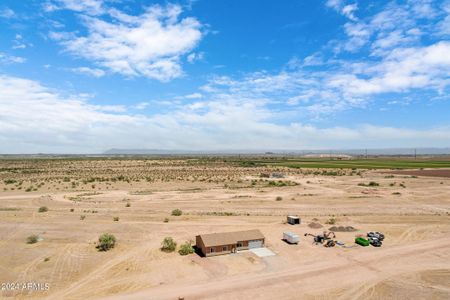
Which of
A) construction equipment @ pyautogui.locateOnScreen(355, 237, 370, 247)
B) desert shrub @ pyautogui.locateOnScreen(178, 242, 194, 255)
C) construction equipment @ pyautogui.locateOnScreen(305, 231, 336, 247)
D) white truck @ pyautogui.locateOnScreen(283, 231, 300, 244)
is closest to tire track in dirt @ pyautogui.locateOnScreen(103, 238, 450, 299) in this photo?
construction equipment @ pyautogui.locateOnScreen(355, 237, 370, 247)

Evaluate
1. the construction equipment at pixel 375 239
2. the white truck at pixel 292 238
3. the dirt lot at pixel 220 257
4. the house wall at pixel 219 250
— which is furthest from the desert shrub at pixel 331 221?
the house wall at pixel 219 250

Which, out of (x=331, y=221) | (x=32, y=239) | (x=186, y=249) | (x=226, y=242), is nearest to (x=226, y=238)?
(x=226, y=242)

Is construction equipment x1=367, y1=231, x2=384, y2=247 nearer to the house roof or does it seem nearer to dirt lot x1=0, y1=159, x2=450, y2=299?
dirt lot x1=0, y1=159, x2=450, y2=299

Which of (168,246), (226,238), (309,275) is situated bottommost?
(309,275)

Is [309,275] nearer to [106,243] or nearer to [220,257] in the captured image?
[220,257]

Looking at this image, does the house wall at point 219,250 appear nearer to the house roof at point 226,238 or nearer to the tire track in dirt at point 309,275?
the house roof at point 226,238

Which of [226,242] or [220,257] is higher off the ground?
[226,242]

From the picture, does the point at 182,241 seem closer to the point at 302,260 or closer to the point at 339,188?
the point at 302,260
